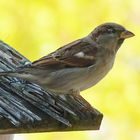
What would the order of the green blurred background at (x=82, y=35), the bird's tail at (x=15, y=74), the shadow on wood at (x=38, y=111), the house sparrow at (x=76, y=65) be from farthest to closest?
the green blurred background at (x=82, y=35), the house sparrow at (x=76, y=65), the bird's tail at (x=15, y=74), the shadow on wood at (x=38, y=111)

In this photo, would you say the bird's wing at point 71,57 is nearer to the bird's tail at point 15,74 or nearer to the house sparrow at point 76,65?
the house sparrow at point 76,65

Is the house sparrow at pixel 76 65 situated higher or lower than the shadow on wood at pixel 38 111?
higher

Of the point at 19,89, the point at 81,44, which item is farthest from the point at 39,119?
the point at 81,44

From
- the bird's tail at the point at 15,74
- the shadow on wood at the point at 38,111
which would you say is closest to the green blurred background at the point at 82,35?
the shadow on wood at the point at 38,111

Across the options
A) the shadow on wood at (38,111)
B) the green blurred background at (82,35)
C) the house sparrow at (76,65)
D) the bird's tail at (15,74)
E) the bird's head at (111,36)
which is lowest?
the shadow on wood at (38,111)

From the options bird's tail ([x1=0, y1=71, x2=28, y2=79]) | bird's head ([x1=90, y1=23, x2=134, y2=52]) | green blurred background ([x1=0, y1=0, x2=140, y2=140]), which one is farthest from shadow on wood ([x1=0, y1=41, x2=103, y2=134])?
green blurred background ([x1=0, y1=0, x2=140, y2=140])

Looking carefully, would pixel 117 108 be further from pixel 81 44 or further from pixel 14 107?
pixel 14 107
